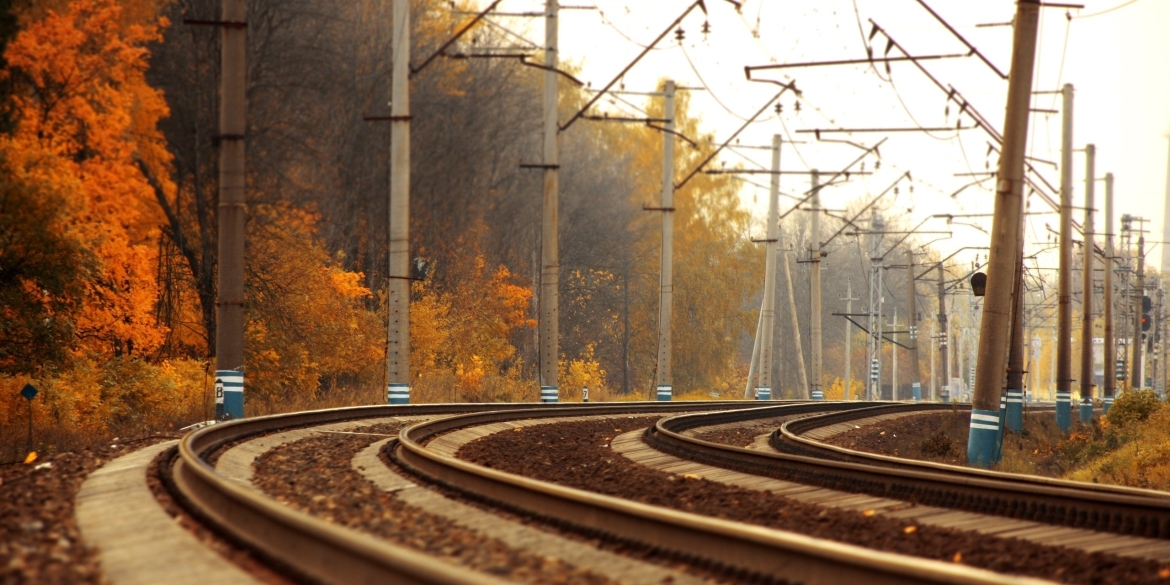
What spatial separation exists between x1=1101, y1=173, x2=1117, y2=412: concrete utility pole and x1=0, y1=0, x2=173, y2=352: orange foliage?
38.4m

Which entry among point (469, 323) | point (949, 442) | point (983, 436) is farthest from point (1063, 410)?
point (469, 323)

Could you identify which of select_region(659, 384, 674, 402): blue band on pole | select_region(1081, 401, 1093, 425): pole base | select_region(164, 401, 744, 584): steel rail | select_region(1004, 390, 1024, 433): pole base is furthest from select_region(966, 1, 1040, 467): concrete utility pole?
select_region(1081, 401, 1093, 425): pole base

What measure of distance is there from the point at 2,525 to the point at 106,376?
18.0m

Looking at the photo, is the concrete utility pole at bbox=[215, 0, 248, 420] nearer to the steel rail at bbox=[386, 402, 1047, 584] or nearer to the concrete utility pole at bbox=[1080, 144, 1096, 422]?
the steel rail at bbox=[386, 402, 1047, 584]

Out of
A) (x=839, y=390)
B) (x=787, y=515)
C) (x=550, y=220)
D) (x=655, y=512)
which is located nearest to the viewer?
(x=655, y=512)

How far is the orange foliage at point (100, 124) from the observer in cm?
2600

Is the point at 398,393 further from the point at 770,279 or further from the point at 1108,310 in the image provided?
the point at 1108,310

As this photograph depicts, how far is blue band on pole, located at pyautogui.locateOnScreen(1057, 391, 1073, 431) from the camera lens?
37.8 m

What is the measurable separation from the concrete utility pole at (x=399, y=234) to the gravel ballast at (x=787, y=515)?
489 inches

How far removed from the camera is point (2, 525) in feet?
26.7

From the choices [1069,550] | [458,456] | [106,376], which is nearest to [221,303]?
[106,376]

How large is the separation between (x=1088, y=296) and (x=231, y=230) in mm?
36092

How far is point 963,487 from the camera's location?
10.7m

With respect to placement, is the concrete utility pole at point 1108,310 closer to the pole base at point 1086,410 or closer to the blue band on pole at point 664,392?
the pole base at point 1086,410
